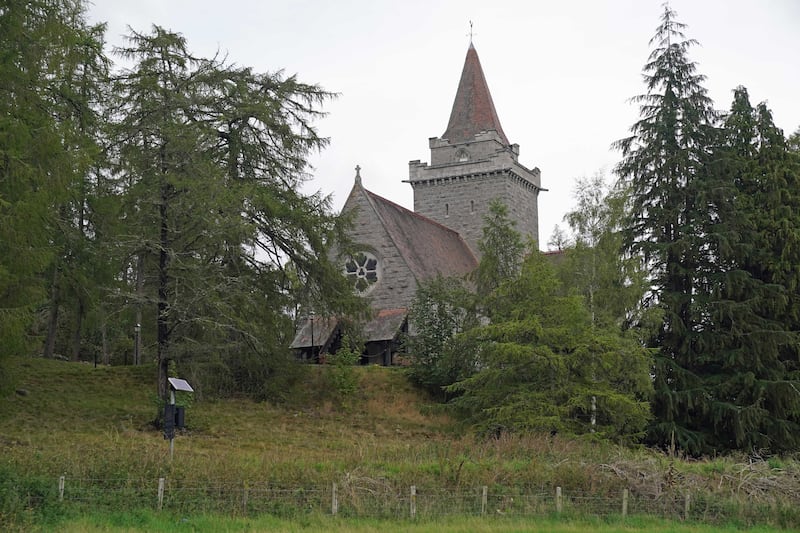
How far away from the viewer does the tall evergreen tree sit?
96.5 feet

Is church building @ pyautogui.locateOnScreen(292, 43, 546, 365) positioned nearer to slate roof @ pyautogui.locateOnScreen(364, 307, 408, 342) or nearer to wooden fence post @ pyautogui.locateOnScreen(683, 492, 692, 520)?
slate roof @ pyautogui.locateOnScreen(364, 307, 408, 342)

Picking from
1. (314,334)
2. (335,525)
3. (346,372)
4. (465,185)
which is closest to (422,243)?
(314,334)

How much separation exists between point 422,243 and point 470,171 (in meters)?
11.2

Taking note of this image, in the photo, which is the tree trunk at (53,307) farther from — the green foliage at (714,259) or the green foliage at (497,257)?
the green foliage at (714,259)

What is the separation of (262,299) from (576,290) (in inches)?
361

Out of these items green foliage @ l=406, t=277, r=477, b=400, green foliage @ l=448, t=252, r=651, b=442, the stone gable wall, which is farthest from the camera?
the stone gable wall

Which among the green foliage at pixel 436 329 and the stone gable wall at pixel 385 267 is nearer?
the green foliage at pixel 436 329

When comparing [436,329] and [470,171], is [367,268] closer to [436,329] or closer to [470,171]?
[436,329]

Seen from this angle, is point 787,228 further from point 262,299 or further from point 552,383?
point 262,299

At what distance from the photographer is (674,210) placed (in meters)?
31.4

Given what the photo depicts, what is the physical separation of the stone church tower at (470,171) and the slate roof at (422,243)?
3552mm

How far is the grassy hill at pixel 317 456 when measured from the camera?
56.4ft

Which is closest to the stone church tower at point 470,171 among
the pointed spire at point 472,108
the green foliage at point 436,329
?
the pointed spire at point 472,108

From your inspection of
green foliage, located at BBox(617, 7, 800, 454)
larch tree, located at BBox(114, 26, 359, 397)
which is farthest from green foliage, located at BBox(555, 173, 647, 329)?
larch tree, located at BBox(114, 26, 359, 397)
